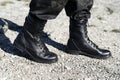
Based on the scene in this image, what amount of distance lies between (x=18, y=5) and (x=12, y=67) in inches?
81.9

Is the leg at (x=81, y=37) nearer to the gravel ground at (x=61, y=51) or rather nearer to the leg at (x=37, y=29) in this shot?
the gravel ground at (x=61, y=51)

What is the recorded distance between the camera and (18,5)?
5531mm

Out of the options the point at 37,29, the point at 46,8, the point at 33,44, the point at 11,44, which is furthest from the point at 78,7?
the point at 11,44

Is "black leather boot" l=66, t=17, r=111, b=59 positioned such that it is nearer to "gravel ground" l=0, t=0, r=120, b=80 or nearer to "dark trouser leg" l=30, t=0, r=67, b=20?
"gravel ground" l=0, t=0, r=120, b=80

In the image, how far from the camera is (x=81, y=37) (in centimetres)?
384

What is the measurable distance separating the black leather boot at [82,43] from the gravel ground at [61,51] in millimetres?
59

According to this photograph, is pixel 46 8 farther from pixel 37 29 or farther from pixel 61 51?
pixel 61 51

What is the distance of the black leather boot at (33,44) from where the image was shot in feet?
11.9

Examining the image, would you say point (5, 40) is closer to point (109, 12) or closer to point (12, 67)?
point (12, 67)

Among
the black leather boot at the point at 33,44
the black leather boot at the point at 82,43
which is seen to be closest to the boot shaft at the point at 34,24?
the black leather boot at the point at 33,44

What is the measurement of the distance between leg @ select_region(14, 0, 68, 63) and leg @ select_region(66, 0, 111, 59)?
0.86 feet

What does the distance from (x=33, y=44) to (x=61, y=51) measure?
0.44m

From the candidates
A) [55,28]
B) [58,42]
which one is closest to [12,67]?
[58,42]

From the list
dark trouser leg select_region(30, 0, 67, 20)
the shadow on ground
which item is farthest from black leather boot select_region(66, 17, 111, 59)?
dark trouser leg select_region(30, 0, 67, 20)
